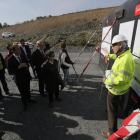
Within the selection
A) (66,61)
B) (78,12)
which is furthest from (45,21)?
(66,61)

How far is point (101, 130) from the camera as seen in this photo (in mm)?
2545

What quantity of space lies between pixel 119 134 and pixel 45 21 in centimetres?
4974

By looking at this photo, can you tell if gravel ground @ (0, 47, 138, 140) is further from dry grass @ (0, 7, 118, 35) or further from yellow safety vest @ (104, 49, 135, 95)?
dry grass @ (0, 7, 118, 35)

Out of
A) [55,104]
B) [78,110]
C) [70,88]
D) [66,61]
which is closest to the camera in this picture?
[78,110]

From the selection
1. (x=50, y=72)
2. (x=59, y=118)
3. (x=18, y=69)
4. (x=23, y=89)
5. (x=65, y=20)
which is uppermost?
(x=65, y=20)

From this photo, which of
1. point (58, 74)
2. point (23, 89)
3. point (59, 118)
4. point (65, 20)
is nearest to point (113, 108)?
point (59, 118)

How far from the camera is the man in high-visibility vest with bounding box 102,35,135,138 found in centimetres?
175

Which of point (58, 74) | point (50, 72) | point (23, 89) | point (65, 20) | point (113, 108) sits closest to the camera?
point (113, 108)

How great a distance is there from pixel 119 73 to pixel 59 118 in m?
2.17

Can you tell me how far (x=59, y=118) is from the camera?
9.80ft

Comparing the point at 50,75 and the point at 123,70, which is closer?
the point at 123,70

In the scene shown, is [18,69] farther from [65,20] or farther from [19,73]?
[65,20]

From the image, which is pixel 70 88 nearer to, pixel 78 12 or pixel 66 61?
pixel 66 61

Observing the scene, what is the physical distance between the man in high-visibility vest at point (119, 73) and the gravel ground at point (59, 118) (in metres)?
0.69
